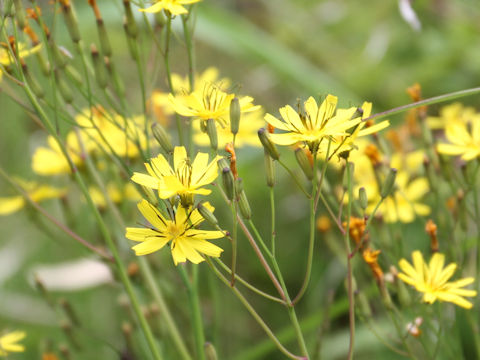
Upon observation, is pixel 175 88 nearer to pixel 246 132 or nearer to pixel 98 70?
pixel 246 132

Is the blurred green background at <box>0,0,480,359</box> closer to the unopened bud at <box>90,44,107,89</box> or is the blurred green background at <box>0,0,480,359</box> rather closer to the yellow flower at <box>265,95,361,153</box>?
the unopened bud at <box>90,44,107,89</box>

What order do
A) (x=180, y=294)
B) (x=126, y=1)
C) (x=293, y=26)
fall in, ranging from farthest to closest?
(x=293, y=26), (x=180, y=294), (x=126, y=1)

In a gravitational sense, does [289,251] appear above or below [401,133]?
below

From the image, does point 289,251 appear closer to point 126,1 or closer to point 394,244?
point 394,244

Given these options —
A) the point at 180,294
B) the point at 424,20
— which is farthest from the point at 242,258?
the point at 424,20

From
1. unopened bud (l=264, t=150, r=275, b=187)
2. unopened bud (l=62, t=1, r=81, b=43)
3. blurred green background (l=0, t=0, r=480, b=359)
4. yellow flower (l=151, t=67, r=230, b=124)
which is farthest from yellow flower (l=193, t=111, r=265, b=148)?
unopened bud (l=264, t=150, r=275, b=187)

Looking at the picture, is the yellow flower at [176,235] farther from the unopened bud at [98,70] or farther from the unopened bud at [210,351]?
the unopened bud at [98,70]

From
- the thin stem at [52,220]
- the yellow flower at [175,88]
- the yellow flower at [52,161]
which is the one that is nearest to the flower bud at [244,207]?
the thin stem at [52,220]
